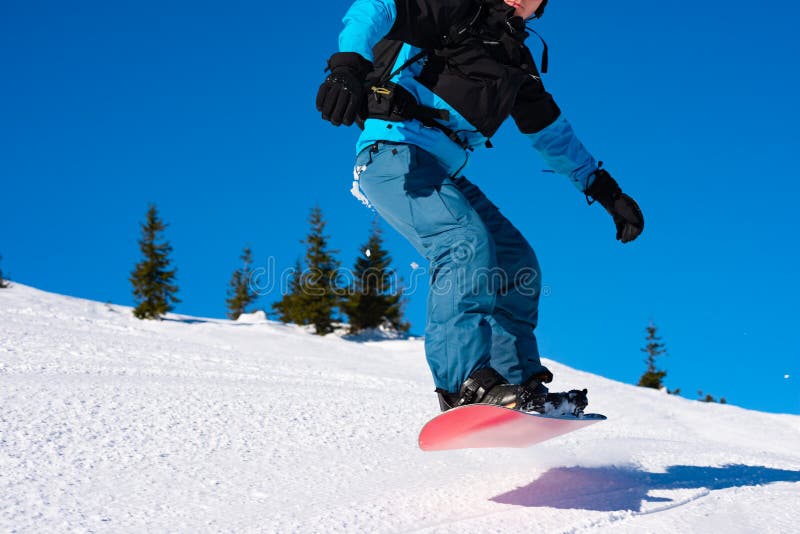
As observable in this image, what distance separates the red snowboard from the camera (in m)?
2.72

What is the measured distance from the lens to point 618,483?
3348 mm

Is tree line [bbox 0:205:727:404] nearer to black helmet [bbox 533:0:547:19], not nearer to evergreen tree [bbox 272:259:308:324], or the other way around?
evergreen tree [bbox 272:259:308:324]

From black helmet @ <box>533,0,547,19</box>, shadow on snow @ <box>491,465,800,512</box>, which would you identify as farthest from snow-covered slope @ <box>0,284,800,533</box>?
black helmet @ <box>533,0,547,19</box>

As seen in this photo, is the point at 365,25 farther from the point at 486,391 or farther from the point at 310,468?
the point at 310,468

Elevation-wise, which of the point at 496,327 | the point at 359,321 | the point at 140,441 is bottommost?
the point at 140,441

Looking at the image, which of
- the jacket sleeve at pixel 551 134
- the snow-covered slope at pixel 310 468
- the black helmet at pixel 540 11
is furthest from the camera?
the jacket sleeve at pixel 551 134

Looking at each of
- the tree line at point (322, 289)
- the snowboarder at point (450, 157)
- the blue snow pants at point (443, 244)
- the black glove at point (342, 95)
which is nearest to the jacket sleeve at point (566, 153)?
the snowboarder at point (450, 157)

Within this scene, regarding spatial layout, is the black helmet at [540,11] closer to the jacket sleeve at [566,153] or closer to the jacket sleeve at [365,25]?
the jacket sleeve at [566,153]

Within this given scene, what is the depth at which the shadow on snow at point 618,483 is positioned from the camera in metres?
2.88

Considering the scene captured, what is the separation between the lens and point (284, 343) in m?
13.2

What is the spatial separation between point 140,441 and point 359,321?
2194cm

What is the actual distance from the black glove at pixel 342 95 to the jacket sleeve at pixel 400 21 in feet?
0.50

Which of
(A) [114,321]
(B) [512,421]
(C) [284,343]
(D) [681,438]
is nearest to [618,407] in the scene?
(D) [681,438]

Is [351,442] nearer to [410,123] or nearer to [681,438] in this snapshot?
[410,123]
